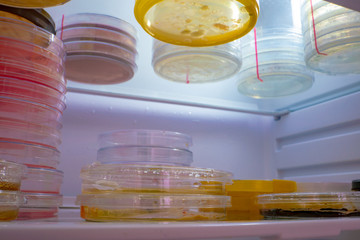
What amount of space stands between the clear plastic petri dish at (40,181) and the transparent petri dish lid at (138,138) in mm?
298

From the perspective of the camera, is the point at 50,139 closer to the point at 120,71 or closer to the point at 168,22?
the point at 120,71

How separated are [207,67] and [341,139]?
631 mm

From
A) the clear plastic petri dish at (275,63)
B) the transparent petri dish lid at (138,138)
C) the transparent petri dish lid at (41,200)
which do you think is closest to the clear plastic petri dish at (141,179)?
the transparent petri dish lid at (41,200)

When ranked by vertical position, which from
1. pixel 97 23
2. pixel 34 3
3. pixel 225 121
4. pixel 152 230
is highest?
pixel 97 23

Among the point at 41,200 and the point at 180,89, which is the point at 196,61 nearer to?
the point at 180,89

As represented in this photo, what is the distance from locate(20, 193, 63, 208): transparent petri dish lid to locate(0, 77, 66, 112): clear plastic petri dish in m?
0.27

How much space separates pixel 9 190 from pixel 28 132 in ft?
0.88

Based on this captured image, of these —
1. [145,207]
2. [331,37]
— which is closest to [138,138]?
[145,207]

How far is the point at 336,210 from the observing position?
83 centimetres

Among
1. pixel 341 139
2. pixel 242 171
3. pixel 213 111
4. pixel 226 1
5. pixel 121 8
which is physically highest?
pixel 121 8

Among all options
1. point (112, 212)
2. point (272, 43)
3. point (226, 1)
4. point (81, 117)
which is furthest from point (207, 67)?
point (112, 212)

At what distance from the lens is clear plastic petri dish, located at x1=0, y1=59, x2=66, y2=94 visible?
0.90 meters

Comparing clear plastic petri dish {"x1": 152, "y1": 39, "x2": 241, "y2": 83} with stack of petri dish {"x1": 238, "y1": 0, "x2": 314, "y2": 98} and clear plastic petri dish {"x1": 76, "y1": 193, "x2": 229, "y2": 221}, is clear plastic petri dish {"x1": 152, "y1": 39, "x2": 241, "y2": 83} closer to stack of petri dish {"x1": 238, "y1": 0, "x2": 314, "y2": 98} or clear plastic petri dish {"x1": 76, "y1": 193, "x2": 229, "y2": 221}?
stack of petri dish {"x1": 238, "y1": 0, "x2": 314, "y2": 98}

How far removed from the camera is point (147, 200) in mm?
739
